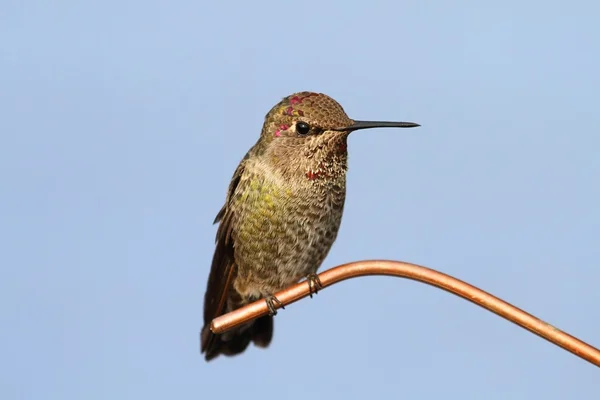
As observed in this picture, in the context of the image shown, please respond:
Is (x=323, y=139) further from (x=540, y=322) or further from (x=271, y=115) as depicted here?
(x=540, y=322)

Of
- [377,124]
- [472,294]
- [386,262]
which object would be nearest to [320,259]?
[377,124]

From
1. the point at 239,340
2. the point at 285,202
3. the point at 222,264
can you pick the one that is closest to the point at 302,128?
the point at 285,202

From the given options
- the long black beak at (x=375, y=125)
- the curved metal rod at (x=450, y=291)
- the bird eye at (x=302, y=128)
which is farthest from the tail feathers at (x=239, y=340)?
the curved metal rod at (x=450, y=291)

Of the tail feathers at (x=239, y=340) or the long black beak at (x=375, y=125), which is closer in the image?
the long black beak at (x=375, y=125)

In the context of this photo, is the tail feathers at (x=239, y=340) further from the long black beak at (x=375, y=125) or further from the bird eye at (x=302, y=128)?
the long black beak at (x=375, y=125)

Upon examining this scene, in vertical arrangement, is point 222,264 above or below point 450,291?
above

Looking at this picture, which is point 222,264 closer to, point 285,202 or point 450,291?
point 285,202
